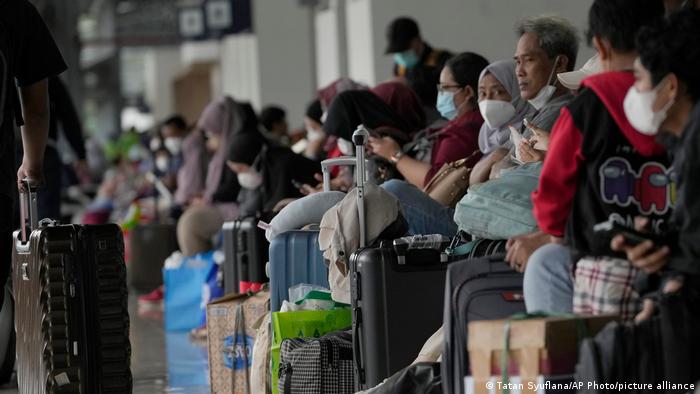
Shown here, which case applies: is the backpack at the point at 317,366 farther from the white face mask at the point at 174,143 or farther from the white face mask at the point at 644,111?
the white face mask at the point at 174,143

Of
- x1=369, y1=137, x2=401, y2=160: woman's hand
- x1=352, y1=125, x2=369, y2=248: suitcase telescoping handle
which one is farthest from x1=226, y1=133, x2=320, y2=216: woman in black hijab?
x1=352, y1=125, x2=369, y2=248: suitcase telescoping handle

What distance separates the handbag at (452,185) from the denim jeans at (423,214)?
0.20 metres

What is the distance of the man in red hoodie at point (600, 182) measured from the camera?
11.9 ft

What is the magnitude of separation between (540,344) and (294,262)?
2204 millimetres

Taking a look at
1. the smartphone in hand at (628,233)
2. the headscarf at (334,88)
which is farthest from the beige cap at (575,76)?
the headscarf at (334,88)

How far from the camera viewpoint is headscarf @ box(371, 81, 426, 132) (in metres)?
7.62

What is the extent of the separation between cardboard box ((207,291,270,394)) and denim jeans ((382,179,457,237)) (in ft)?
2.18

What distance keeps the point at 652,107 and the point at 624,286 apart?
43 cm

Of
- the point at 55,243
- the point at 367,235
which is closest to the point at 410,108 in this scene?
the point at 367,235

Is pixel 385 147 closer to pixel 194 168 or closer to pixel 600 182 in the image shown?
pixel 600 182

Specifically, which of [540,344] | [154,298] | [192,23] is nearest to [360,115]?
[540,344]

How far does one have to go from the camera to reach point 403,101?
25.0 ft

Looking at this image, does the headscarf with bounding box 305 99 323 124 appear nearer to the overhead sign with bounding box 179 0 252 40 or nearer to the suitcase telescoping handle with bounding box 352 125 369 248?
the suitcase telescoping handle with bounding box 352 125 369 248

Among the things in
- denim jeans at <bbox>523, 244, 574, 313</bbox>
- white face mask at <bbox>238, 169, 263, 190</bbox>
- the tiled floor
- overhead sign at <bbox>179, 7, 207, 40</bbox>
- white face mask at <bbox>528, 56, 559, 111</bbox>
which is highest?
overhead sign at <bbox>179, 7, 207, 40</bbox>
